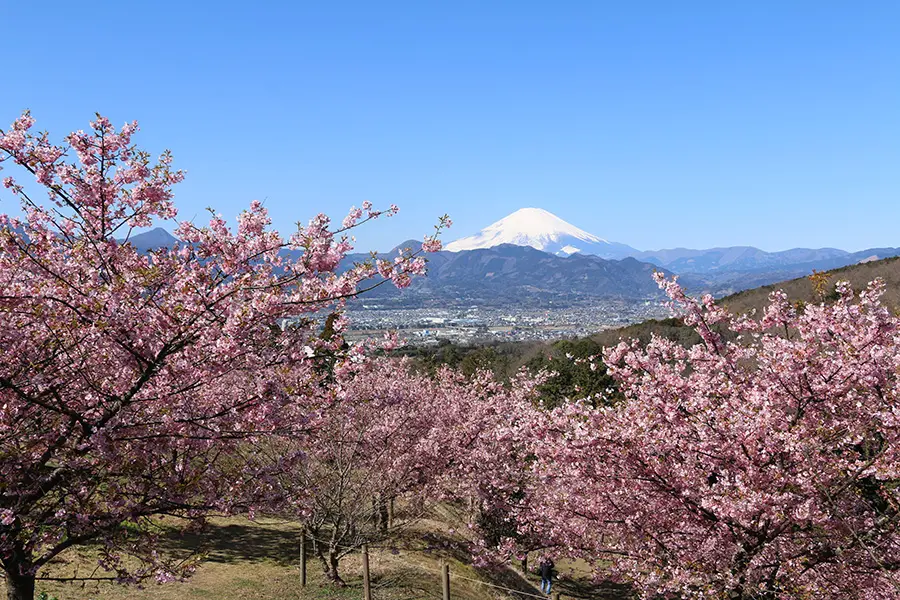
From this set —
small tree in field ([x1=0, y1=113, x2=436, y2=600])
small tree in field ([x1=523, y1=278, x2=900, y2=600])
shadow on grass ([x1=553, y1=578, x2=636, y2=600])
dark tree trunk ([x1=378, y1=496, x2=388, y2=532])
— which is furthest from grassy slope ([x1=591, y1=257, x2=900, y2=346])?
small tree in field ([x1=0, y1=113, x2=436, y2=600])

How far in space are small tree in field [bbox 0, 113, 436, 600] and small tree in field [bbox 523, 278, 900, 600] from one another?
421 cm

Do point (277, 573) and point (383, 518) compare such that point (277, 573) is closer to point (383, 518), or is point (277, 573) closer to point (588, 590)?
point (383, 518)

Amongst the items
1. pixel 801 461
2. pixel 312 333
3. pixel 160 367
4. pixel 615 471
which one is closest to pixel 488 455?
pixel 615 471

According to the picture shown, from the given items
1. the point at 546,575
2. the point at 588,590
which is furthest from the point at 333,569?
the point at 588,590

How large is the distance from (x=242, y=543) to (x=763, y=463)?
15.3m

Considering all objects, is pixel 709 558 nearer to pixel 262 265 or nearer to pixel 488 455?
pixel 262 265

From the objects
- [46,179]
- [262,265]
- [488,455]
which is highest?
[46,179]

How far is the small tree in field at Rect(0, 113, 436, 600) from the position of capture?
16.7 ft

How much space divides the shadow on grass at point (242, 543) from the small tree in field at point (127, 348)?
10.9m

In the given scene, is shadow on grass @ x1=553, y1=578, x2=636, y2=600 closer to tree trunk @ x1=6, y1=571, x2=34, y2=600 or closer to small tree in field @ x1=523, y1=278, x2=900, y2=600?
small tree in field @ x1=523, y1=278, x2=900, y2=600

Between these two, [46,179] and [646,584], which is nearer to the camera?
[46,179]

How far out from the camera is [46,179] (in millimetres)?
5789

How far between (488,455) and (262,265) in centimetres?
1170

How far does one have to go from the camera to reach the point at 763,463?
756 centimetres
